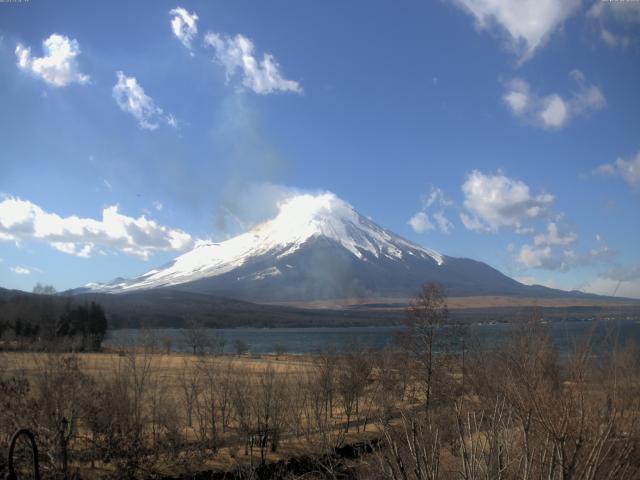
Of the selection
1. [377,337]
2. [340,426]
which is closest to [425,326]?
[340,426]

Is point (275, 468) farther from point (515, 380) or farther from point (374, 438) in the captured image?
point (515, 380)

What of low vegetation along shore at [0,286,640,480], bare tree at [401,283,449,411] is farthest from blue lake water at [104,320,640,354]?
bare tree at [401,283,449,411]

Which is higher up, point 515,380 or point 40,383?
point 515,380

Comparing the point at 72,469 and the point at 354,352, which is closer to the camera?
the point at 72,469

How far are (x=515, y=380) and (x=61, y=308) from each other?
10459 centimetres

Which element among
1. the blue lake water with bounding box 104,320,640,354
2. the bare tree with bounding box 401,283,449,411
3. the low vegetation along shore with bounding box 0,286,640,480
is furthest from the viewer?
the bare tree with bounding box 401,283,449,411

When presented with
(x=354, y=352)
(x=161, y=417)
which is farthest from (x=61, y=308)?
(x=161, y=417)

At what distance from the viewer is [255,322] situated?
198875 mm

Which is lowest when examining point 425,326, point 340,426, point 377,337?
point 377,337

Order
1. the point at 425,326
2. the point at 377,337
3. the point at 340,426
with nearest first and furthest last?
the point at 340,426
the point at 425,326
the point at 377,337

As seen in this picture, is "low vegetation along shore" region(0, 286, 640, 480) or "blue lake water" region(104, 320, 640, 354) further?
"blue lake water" region(104, 320, 640, 354)

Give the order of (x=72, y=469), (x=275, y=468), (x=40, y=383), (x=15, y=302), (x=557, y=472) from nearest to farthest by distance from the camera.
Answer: (x=557, y=472)
(x=40, y=383)
(x=72, y=469)
(x=275, y=468)
(x=15, y=302)

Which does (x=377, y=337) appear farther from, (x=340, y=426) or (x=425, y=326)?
(x=340, y=426)

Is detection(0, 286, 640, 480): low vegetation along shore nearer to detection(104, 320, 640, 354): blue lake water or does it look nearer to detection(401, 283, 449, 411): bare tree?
detection(401, 283, 449, 411): bare tree
